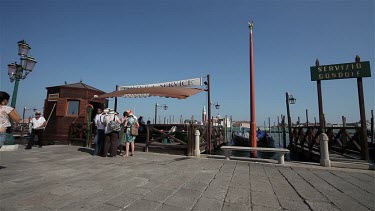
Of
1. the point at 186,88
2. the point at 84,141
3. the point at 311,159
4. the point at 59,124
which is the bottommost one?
the point at 311,159

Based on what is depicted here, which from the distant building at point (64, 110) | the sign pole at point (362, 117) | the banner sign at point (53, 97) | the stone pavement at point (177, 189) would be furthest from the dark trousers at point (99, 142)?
the sign pole at point (362, 117)

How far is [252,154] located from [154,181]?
16.2ft

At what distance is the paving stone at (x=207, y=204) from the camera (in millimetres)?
2848

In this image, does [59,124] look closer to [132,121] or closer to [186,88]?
[132,121]

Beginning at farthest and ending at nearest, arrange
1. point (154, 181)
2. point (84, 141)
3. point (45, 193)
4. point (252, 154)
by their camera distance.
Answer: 1. point (84, 141)
2. point (252, 154)
3. point (154, 181)
4. point (45, 193)

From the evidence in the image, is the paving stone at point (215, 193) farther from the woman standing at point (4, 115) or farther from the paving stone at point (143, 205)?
the woman standing at point (4, 115)

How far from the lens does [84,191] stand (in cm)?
343

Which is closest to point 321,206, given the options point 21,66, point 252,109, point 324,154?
point 324,154

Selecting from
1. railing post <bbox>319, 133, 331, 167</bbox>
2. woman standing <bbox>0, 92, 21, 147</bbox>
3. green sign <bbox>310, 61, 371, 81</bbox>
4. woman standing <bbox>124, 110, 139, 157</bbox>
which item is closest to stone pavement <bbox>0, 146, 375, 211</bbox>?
railing post <bbox>319, 133, 331, 167</bbox>

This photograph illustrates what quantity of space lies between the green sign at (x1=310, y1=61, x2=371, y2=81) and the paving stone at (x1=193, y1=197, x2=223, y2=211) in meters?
8.00

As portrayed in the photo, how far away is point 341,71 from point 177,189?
8.39m

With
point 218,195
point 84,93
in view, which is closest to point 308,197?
point 218,195

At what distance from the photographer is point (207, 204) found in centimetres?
298

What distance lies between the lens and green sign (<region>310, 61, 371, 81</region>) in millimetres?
7805
